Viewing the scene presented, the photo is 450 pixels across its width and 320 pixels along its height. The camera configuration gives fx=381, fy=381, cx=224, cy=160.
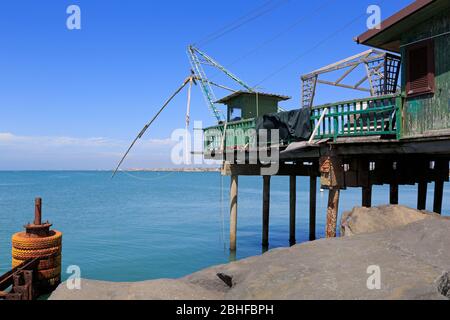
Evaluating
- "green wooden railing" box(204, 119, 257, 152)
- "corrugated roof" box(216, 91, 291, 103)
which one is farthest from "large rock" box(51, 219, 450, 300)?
"corrugated roof" box(216, 91, 291, 103)

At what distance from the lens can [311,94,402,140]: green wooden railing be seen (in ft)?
34.7

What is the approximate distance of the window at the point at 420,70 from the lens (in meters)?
10.5

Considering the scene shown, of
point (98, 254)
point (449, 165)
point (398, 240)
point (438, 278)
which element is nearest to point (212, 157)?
point (98, 254)

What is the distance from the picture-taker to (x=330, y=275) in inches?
220

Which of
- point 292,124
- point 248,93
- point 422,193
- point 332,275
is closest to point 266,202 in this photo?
point 248,93

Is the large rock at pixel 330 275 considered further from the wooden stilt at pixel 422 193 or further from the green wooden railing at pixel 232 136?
the wooden stilt at pixel 422 193

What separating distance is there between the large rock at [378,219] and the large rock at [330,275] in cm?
146

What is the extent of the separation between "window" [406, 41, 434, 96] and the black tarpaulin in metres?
3.03

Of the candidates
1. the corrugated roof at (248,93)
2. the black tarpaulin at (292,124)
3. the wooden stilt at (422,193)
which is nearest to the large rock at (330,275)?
the black tarpaulin at (292,124)

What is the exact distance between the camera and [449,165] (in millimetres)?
16469

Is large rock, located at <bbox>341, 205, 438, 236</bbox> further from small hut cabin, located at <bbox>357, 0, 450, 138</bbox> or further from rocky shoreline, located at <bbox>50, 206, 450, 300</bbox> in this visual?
small hut cabin, located at <bbox>357, 0, 450, 138</bbox>

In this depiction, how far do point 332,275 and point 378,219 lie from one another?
4500mm
